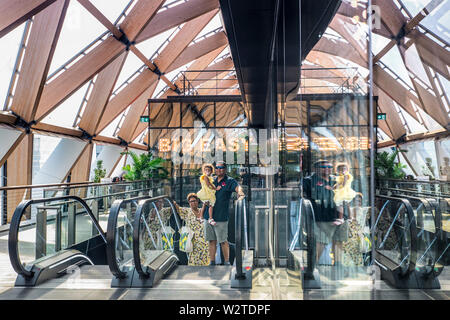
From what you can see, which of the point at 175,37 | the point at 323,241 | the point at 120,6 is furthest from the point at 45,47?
the point at 323,241

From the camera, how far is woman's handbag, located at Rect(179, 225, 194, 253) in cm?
633

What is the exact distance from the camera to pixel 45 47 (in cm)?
816

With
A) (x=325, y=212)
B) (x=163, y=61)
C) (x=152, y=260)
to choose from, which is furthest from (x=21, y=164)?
(x=325, y=212)

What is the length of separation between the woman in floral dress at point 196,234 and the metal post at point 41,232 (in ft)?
7.78

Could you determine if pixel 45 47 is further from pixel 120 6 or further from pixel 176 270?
pixel 176 270

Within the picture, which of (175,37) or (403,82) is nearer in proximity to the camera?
(403,82)

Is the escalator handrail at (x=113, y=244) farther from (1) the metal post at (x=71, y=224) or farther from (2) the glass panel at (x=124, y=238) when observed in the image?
(1) the metal post at (x=71, y=224)

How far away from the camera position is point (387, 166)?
76 cm

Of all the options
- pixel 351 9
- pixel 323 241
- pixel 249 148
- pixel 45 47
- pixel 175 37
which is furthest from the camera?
pixel 175 37

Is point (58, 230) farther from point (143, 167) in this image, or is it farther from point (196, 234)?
point (143, 167)

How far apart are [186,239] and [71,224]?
224cm

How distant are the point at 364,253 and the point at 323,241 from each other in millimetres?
531

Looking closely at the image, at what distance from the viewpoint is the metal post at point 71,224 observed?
539 centimetres

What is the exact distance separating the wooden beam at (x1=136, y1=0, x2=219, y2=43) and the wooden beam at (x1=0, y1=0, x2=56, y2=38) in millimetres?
4320
